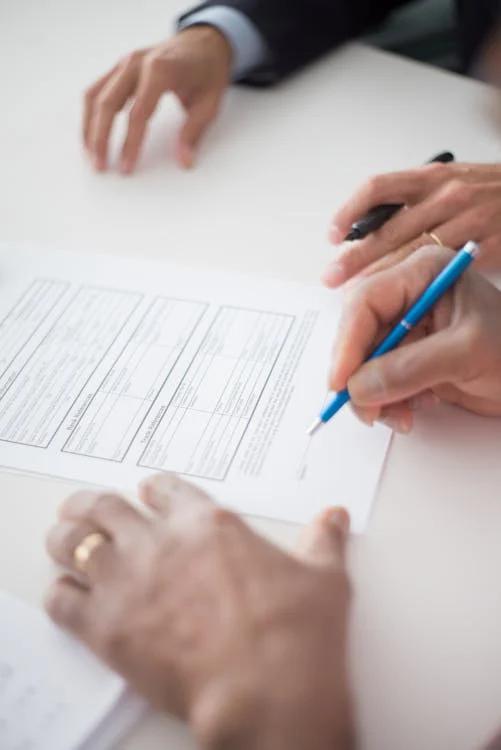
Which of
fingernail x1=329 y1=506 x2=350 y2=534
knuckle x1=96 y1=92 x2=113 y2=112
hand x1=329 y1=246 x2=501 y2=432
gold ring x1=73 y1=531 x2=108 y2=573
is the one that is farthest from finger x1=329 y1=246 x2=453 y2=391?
knuckle x1=96 y1=92 x2=113 y2=112

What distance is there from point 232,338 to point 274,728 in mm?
421

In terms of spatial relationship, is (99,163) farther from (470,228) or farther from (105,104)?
(470,228)

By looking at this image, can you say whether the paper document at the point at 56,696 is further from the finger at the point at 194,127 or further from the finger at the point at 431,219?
the finger at the point at 194,127

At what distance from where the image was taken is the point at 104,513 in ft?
1.90

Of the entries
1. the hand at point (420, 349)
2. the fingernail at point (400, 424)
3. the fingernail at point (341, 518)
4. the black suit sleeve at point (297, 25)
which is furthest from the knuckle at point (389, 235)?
the black suit sleeve at point (297, 25)

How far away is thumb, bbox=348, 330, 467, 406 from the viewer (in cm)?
63

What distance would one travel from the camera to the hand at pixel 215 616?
46 centimetres

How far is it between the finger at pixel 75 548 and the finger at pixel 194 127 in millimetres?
645

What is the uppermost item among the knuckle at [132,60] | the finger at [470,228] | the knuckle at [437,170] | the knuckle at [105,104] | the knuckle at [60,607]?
the knuckle at [437,170]

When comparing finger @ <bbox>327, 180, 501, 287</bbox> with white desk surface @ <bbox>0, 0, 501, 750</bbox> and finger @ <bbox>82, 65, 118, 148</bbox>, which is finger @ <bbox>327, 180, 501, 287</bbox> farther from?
finger @ <bbox>82, 65, 118, 148</bbox>

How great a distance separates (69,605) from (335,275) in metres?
0.47

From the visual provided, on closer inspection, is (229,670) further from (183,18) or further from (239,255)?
(183,18)

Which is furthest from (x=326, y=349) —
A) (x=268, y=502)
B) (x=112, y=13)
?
(x=112, y=13)

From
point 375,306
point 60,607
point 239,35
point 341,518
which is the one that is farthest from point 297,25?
point 60,607
